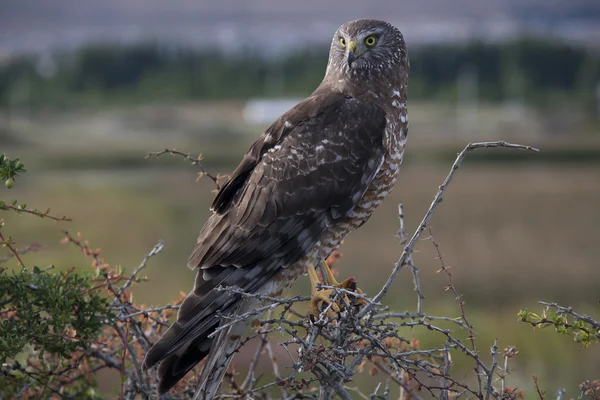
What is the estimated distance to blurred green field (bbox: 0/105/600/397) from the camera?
14.7m

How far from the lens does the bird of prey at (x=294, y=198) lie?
4.52m

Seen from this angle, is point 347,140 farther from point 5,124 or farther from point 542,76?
point 542,76

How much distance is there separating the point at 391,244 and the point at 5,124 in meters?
29.4

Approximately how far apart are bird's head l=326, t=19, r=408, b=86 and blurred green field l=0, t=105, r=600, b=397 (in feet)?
5.63

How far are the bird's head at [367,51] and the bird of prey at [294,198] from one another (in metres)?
0.12

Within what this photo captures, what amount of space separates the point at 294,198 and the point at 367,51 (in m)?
1.06

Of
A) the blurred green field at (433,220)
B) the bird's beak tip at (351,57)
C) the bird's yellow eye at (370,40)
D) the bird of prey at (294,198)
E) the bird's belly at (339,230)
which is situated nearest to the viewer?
the bird of prey at (294,198)

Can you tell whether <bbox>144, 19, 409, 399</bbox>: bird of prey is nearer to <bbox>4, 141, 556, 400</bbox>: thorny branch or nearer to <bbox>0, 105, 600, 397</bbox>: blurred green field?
<bbox>4, 141, 556, 400</bbox>: thorny branch

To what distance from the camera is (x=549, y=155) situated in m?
36.0

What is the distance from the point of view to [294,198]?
470 centimetres

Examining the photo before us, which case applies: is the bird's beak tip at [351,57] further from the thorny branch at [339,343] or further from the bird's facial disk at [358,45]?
the thorny branch at [339,343]

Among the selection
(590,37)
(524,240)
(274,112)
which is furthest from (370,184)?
(590,37)

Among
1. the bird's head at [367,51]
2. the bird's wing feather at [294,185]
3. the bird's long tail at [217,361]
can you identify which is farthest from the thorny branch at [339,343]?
the bird's head at [367,51]

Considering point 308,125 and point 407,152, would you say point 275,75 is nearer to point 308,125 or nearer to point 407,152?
point 407,152
